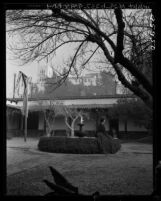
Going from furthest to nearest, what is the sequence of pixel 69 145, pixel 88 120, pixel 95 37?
pixel 69 145
pixel 88 120
pixel 95 37

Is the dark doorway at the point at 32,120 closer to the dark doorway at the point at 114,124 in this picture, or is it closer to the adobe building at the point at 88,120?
the adobe building at the point at 88,120

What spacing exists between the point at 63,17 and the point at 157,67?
94cm

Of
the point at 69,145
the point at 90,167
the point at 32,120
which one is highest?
the point at 32,120

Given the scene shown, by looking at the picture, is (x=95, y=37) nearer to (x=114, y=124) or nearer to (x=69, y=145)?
(x=114, y=124)

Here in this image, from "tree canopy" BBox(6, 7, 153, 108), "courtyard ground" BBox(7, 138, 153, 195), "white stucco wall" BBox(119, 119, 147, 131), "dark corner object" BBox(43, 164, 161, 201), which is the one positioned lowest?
"courtyard ground" BBox(7, 138, 153, 195)

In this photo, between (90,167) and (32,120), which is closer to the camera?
(32,120)

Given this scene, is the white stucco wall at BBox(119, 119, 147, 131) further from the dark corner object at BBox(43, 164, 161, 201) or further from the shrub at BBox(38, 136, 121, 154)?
the dark corner object at BBox(43, 164, 161, 201)

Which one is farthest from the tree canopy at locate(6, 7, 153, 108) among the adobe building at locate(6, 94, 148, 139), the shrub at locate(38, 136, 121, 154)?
the shrub at locate(38, 136, 121, 154)

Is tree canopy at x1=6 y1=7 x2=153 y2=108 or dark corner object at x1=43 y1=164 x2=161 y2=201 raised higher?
tree canopy at x1=6 y1=7 x2=153 y2=108

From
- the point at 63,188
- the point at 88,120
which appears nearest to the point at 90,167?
the point at 88,120

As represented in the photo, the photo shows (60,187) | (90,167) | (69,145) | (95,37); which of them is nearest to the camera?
(60,187)

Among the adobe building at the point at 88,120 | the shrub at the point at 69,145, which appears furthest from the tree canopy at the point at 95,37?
the shrub at the point at 69,145

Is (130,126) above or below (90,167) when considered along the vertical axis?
above

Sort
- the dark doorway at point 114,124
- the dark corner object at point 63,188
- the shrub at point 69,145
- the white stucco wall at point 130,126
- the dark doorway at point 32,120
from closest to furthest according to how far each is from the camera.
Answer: the dark corner object at point 63,188, the white stucco wall at point 130,126, the dark doorway at point 32,120, the dark doorway at point 114,124, the shrub at point 69,145
